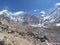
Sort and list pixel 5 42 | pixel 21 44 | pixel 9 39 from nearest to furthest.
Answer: pixel 5 42 → pixel 9 39 → pixel 21 44

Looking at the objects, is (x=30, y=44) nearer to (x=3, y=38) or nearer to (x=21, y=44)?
(x=21, y=44)

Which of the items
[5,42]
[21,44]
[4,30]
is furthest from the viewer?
[4,30]

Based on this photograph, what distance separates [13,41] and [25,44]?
3.96m

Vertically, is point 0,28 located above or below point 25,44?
above

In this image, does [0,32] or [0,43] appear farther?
[0,32]

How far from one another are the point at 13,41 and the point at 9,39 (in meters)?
0.62

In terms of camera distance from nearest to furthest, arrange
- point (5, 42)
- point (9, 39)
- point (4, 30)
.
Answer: point (5, 42)
point (9, 39)
point (4, 30)

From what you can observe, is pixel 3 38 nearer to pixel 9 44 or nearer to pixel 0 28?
pixel 9 44

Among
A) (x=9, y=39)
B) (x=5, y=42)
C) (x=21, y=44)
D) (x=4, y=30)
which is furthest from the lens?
(x=4, y=30)

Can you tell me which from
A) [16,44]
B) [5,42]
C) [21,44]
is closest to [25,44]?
[21,44]

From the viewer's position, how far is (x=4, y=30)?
30516 millimetres

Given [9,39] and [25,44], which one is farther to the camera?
[25,44]

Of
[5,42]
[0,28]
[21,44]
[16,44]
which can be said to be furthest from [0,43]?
[0,28]

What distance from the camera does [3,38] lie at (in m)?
25.2
